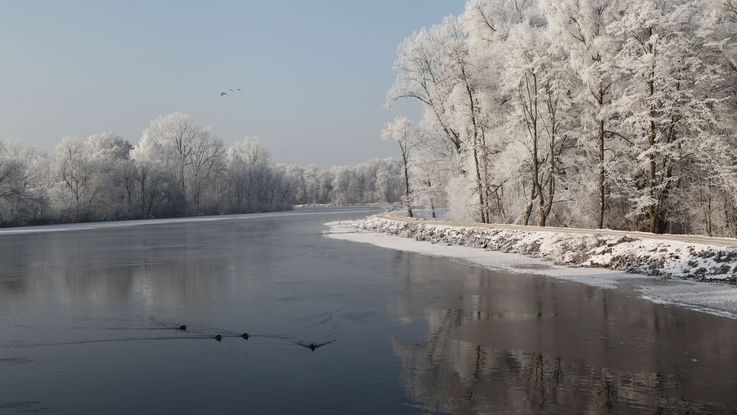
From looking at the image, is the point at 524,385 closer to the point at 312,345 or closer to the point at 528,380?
the point at 528,380

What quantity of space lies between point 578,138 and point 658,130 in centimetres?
518

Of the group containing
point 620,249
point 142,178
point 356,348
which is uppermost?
point 142,178

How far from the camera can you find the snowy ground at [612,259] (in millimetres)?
15555

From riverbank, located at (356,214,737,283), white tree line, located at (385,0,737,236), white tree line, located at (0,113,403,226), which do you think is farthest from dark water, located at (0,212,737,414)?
white tree line, located at (0,113,403,226)

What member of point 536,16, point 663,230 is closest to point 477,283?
point 663,230

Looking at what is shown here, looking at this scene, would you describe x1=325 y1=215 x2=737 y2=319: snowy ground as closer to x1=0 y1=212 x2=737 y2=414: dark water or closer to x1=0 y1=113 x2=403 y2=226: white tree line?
x1=0 y1=212 x2=737 y2=414: dark water

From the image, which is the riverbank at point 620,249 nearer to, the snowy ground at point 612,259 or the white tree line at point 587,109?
the snowy ground at point 612,259

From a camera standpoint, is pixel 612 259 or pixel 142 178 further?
A: pixel 142 178

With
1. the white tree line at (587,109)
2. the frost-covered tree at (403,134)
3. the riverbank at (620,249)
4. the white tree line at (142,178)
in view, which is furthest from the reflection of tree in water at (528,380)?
the white tree line at (142,178)

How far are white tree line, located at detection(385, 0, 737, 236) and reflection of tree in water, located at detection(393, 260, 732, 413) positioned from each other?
16.3 meters

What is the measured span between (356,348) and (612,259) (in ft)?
44.9

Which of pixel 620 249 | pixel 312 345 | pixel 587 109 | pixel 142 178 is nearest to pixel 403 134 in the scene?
pixel 587 109

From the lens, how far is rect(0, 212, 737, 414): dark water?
7773 millimetres

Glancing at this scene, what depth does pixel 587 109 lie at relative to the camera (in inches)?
1180
